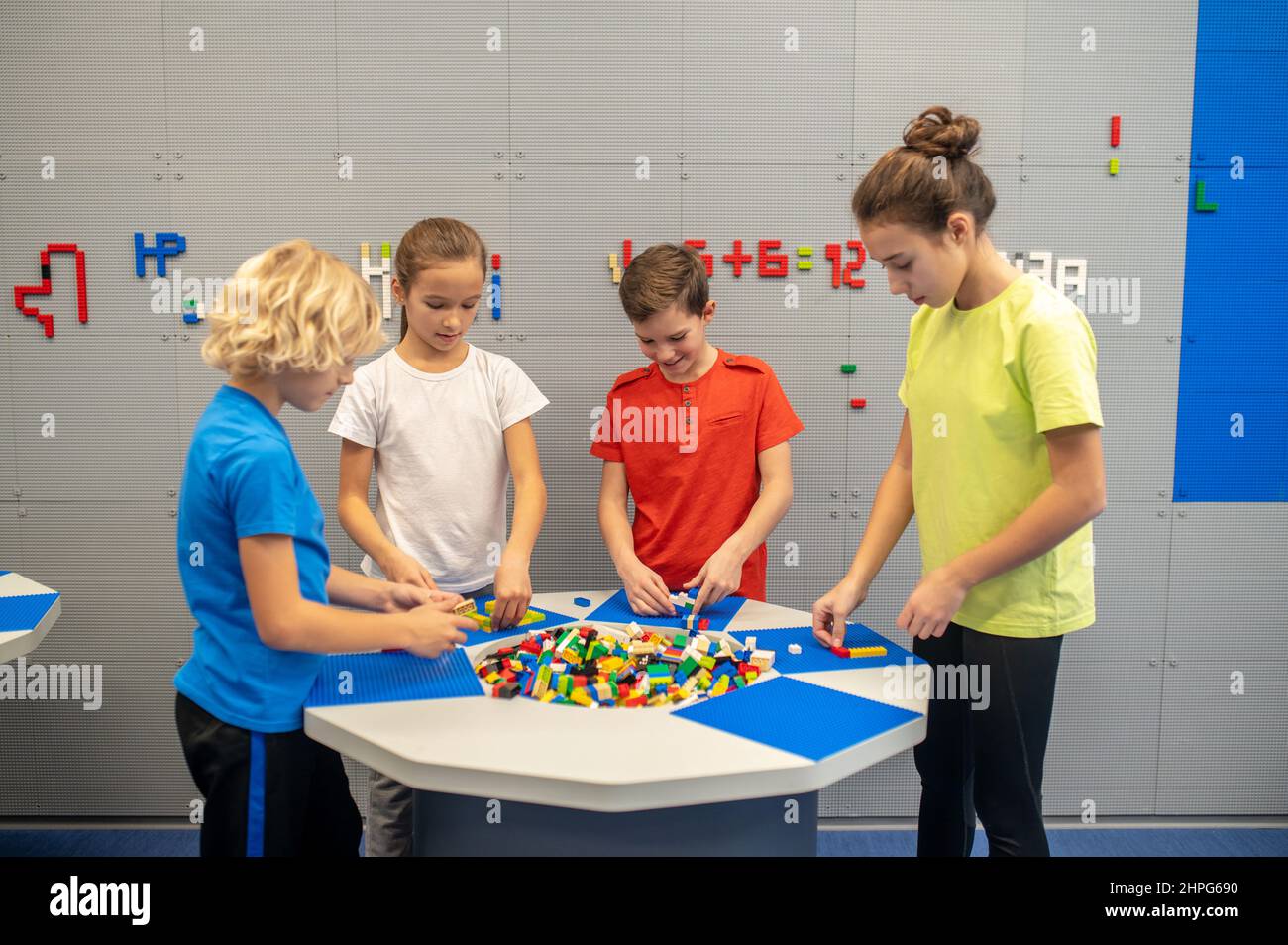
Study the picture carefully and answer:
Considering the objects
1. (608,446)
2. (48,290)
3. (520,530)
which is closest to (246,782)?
(520,530)

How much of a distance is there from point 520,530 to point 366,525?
0.35m

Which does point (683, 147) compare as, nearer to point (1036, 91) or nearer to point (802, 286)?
point (802, 286)

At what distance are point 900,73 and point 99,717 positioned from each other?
3227 mm

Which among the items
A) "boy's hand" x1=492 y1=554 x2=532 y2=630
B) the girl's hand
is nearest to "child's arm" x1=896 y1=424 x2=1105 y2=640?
the girl's hand

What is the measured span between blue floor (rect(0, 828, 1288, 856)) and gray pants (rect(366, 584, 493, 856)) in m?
1.00

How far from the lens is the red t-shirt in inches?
89.3

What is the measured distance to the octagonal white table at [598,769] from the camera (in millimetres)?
1229

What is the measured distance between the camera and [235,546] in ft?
4.58

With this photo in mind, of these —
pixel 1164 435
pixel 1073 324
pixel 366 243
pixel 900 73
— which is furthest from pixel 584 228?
pixel 1164 435

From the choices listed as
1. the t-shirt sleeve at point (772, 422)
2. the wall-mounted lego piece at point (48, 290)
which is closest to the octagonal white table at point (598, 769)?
the t-shirt sleeve at point (772, 422)

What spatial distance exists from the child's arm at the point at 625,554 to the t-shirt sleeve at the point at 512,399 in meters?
0.27

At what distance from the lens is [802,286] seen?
278 centimetres

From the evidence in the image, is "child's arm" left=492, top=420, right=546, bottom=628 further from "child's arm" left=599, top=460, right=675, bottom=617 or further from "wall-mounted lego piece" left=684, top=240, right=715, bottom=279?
"wall-mounted lego piece" left=684, top=240, right=715, bottom=279

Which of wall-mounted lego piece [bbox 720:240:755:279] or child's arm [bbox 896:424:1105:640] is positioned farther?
wall-mounted lego piece [bbox 720:240:755:279]
